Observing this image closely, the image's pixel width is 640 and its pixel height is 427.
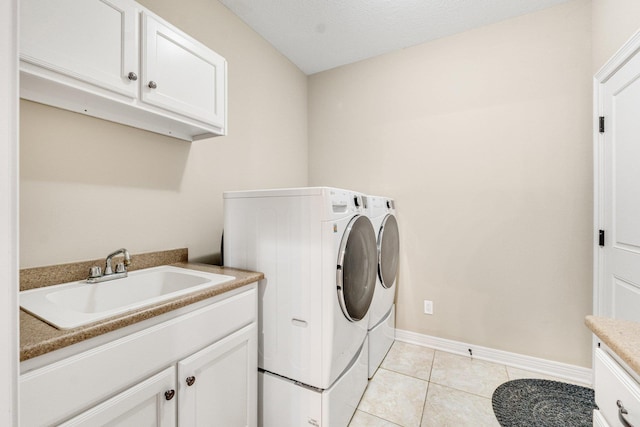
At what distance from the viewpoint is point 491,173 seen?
2186mm

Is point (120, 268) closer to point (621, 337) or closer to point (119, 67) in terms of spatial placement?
point (119, 67)

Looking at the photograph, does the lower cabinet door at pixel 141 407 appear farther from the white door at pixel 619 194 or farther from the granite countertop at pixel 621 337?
the white door at pixel 619 194

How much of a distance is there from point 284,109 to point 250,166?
2.56 feet

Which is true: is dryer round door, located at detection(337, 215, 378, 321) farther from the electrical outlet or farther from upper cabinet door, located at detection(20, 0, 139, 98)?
upper cabinet door, located at detection(20, 0, 139, 98)

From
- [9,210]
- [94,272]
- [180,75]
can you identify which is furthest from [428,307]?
[9,210]

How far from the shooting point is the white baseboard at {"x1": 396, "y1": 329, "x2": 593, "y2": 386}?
195 centimetres

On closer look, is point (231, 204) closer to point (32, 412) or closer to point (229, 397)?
point (229, 397)

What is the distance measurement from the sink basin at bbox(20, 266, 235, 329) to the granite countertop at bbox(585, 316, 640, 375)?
4.18 feet

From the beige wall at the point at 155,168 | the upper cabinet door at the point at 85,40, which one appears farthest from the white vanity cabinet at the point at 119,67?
the beige wall at the point at 155,168

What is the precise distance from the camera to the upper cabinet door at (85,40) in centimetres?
90

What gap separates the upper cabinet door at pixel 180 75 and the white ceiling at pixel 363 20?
844 mm

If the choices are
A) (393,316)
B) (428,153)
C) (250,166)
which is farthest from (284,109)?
(393,316)

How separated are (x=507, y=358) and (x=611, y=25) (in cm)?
233

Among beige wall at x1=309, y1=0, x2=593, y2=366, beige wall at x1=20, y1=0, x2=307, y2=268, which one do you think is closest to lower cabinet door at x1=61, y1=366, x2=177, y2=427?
beige wall at x1=20, y1=0, x2=307, y2=268
